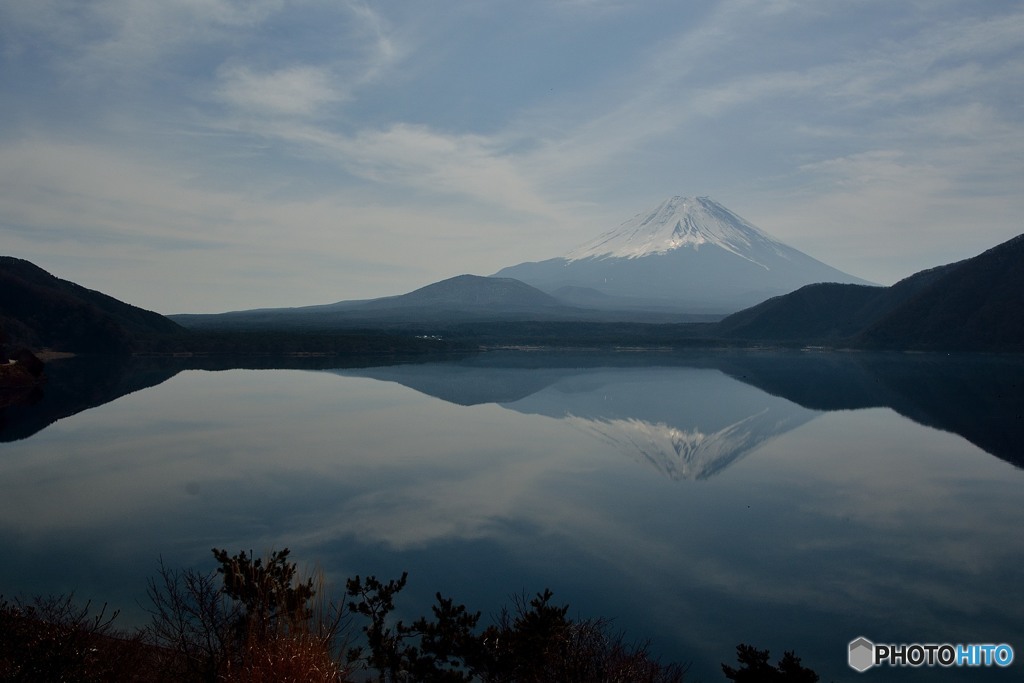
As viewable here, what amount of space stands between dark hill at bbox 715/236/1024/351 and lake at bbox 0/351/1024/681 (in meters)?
34.8

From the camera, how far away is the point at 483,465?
820 inches

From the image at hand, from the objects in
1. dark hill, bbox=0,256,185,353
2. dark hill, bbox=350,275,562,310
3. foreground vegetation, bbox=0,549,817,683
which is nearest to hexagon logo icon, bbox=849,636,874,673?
foreground vegetation, bbox=0,549,817,683

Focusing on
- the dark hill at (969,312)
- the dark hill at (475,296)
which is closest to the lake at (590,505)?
the dark hill at (969,312)

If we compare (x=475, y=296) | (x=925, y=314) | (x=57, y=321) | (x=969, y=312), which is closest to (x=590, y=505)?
(x=57, y=321)

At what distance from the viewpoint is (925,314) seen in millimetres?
72438

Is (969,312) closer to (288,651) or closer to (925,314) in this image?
(925,314)

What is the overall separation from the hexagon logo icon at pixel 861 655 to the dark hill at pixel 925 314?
6282cm

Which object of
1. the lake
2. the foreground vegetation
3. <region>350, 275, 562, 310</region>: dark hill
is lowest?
the lake

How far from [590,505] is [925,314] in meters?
67.5

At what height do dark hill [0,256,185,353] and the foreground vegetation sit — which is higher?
dark hill [0,256,185,353]

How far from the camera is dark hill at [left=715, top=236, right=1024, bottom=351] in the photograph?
65.2 meters

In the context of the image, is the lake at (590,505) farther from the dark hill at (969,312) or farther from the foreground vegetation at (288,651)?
the dark hill at (969,312)

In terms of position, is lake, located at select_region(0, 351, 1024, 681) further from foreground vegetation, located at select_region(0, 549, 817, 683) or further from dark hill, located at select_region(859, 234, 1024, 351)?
dark hill, located at select_region(859, 234, 1024, 351)

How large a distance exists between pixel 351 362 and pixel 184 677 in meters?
55.2
